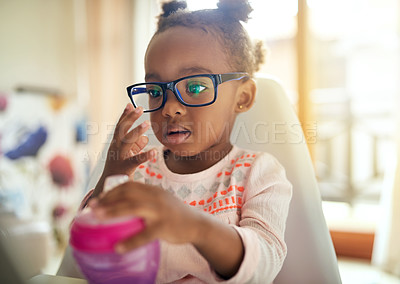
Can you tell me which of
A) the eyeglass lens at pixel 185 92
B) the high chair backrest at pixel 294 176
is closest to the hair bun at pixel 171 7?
the eyeglass lens at pixel 185 92

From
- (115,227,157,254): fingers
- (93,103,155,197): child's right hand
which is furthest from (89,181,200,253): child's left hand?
(93,103,155,197): child's right hand

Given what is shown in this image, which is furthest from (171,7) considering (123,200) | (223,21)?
(123,200)

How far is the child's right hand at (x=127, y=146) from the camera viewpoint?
41 centimetres

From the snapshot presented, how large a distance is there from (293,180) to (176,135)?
0.80 ft

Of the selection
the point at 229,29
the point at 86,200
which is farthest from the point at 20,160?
the point at 229,29

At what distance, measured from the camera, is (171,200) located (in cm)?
29

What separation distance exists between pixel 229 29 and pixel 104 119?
9.9 inches

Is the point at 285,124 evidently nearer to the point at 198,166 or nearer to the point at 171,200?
the point at 198,166

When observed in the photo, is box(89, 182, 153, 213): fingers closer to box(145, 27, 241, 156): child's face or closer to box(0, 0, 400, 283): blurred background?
box(145, 27, 241, 156): child's face

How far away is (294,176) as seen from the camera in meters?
0.59

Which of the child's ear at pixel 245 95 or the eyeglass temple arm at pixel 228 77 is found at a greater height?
the eyeglass temple arm at pixel 228 77

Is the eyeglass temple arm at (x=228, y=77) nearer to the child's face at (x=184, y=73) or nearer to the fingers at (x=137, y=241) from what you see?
the child's face at (x=184, y=73)

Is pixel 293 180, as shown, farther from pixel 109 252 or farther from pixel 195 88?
pixel 109 252

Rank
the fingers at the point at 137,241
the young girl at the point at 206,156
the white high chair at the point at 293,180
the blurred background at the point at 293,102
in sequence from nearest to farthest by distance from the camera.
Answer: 1. the fingers at the point at 137,241
2. the young girl at the point at 206,156
3. the white high chair at the point at 293,180
4. the blurred background at the point at 293,102
